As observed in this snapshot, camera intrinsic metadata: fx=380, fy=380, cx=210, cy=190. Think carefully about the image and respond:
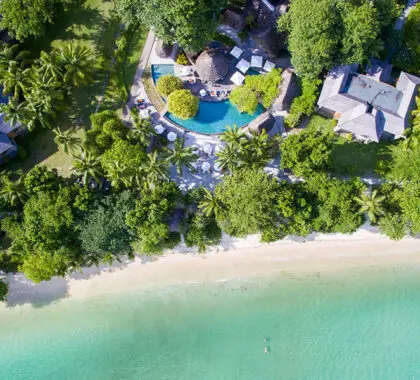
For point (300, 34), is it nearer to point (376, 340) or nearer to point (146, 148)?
point (146, 148)

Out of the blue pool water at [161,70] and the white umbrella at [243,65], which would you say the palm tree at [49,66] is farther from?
the white umbrella at [243,65]

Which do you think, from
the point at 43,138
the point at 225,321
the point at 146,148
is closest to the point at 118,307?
the point at 225,321

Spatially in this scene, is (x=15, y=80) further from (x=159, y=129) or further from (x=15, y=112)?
(x=159, y=129)

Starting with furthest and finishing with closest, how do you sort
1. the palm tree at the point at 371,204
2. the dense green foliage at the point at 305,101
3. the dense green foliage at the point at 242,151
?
the dense green foliage at the point at 305,101 → the dense green foliage at the point at 242,151 → the palm tree at the point at 371,204

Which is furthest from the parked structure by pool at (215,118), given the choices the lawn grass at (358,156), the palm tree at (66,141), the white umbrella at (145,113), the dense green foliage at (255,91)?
the palm tree at (66,141)

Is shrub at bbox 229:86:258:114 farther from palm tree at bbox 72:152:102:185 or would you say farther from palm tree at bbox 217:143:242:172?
palm tree at bbox 72:152:102:185

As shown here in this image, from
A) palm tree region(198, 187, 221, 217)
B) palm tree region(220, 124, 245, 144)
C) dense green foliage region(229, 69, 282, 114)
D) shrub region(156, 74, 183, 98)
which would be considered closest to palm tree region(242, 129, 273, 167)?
palm tree region(220, 124, 245, 144)
